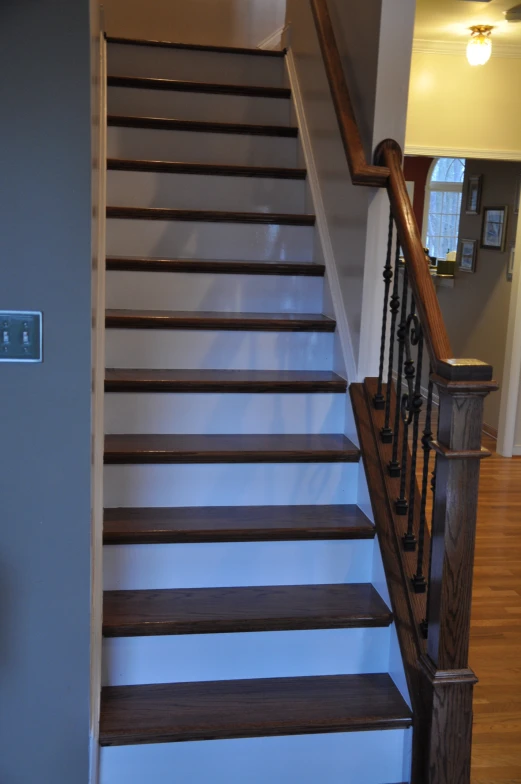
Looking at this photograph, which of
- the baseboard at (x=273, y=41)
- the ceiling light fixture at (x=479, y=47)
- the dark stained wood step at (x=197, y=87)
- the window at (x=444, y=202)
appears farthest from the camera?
the window at (x=444, y=202)

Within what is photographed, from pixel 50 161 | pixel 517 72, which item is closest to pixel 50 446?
pixel 50 161

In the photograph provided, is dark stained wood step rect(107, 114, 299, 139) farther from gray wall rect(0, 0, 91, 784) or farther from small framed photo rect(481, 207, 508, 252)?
small framed photo rect(481, 207, 508, 252)

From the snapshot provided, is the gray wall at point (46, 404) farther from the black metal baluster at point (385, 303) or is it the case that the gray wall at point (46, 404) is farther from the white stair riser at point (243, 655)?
the black metal baluster at point (385, 303)

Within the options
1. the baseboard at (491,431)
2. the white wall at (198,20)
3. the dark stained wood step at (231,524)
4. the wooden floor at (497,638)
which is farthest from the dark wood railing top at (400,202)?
the baseboard at (491,431)

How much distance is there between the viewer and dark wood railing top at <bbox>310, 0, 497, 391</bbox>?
195 cm

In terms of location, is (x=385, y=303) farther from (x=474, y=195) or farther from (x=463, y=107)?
(x=474, y=195)

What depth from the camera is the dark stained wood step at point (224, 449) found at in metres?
2.62

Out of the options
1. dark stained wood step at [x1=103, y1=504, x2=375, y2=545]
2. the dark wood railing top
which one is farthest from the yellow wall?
dark stained wood step at [x1=103, y1=504, x2=375, y2=545]

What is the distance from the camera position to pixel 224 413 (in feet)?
9.50

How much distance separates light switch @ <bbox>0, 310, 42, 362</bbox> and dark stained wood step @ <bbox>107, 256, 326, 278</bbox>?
1.37 metres

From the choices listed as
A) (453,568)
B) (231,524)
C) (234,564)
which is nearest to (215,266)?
(231,524)

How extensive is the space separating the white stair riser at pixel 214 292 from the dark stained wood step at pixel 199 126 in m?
0.89

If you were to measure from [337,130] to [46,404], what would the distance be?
6.07 feet

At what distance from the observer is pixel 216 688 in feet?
7.68
